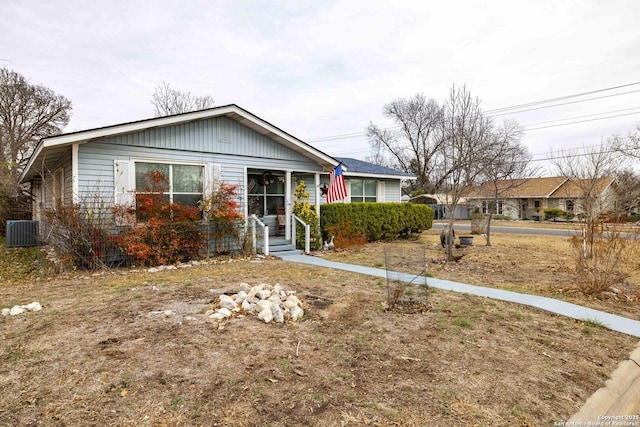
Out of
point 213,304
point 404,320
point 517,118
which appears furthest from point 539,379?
point 517,118

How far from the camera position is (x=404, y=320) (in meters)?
4.59

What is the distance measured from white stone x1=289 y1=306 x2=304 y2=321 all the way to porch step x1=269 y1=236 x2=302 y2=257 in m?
6.12

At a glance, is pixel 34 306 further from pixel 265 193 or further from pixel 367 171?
pixel 367 171

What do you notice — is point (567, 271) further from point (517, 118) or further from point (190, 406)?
point (517, 118)

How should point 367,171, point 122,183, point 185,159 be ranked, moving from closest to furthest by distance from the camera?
point 122,183
point 185,159
point 367,171

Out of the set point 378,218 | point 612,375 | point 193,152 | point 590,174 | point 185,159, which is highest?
point 193,152

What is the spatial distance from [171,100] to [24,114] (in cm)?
1127

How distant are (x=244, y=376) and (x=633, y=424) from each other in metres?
3.13

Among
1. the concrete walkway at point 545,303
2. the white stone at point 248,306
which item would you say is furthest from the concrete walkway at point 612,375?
the white stone at point 248,306

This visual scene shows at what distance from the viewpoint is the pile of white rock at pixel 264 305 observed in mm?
4449

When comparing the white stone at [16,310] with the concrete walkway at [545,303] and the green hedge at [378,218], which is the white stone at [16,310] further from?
the green hedge at [378,218]

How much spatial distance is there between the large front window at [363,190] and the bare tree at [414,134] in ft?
75.9

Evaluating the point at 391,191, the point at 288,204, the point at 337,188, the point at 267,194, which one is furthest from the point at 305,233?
the point at 391,191

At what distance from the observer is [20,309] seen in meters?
4.75
